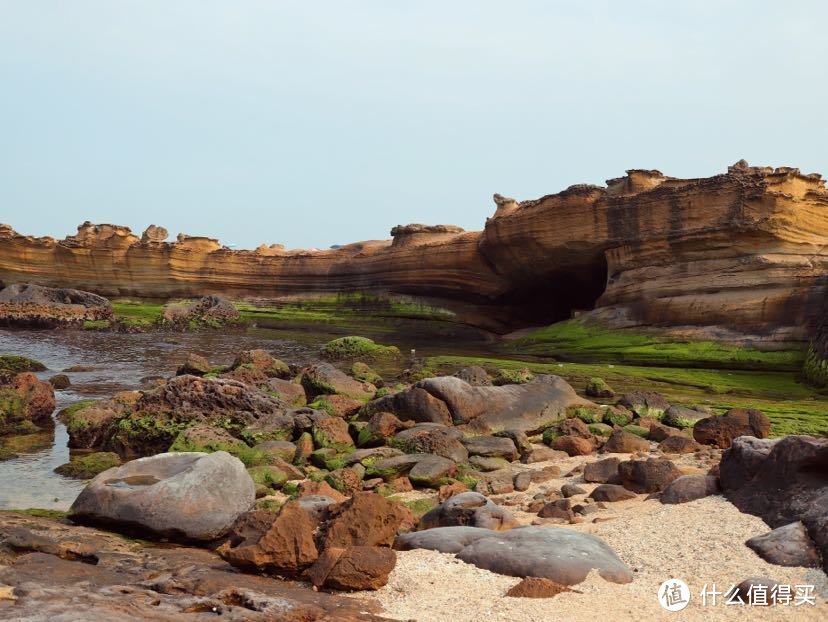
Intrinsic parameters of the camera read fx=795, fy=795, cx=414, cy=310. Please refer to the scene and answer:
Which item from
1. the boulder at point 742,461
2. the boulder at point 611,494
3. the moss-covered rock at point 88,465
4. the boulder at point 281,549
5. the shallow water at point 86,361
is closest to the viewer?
the boulder at point 281,549

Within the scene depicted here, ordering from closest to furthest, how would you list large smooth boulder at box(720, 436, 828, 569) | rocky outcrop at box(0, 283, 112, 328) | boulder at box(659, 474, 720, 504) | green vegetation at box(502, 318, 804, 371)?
large smooth boulder at box(720, 436, 828, 569) → boulder at box(659, 474, 720, 504) → green vegetation at box(502, 318, 804, 371) → rocky outcrop at box(0, 283, 112, 328)

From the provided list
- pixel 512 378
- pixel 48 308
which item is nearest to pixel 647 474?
pixel 512 378

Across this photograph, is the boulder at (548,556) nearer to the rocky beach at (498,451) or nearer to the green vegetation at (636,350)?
the rocky beach at (498,451)

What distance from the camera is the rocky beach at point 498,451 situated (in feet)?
19.9

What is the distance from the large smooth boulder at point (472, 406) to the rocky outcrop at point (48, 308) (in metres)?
28.5

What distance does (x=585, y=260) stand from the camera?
3138cm

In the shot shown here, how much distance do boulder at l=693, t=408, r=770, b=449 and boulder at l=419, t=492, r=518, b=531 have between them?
530cm

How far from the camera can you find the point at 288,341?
33.9 m

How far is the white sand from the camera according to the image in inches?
220

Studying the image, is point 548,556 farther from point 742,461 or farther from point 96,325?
point 96,325

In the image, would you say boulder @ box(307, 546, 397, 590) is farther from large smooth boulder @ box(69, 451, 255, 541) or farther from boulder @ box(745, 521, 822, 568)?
boulder @ box(745, 521, 822, 568)

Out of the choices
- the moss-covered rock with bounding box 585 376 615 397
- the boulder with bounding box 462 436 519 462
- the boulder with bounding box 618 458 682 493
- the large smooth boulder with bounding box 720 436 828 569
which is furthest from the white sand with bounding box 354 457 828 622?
the moss-covered rock with bounding box 585 376 615 397

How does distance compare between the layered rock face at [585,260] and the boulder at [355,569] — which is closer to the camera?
the boulder at [355,569]

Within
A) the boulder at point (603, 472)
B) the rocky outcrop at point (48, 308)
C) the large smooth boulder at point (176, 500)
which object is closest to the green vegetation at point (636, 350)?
the boulder at point (603, 472)
